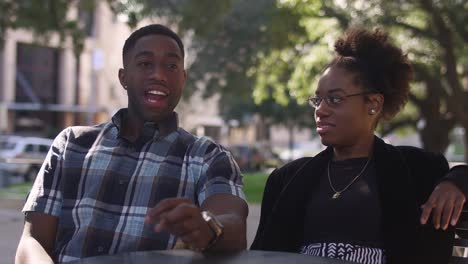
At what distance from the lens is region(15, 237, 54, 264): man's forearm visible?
2.45 m

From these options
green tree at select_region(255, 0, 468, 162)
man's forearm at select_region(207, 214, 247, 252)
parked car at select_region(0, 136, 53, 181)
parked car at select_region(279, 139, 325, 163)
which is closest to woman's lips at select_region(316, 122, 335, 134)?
man's forearm at select_region(207, 214, 247, 252)

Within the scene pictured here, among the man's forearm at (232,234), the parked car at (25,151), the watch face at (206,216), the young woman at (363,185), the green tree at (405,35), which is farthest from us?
the parked car at (25,151)

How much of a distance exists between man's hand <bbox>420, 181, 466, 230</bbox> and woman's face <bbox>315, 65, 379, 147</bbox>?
1.72 feet

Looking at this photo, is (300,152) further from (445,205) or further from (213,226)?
(213,226)

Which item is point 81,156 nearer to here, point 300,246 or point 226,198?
point 226,198

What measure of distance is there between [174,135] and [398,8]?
49.8ft

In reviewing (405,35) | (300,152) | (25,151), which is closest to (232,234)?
(405,35)

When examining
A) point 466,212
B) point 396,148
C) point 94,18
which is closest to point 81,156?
point 396,148

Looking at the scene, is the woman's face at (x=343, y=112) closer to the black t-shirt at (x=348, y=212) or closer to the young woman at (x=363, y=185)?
the young woman at (x=363, y=185)

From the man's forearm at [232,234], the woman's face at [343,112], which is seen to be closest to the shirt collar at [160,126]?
the man's forearm at [232,234]

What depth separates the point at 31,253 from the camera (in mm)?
2482

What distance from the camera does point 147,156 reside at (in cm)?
271

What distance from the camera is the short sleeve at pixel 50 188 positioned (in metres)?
2.64

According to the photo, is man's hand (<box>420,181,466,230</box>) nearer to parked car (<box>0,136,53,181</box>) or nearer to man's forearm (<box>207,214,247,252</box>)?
man's forearm (<box>207,214,247,252</box>)
